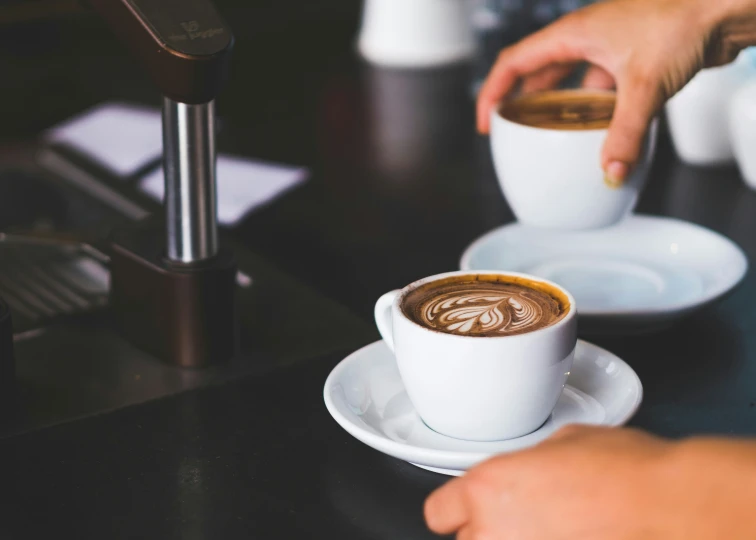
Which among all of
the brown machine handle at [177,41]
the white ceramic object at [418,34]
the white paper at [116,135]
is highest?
the brown machine handle at [177,41]

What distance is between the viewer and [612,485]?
50 cm

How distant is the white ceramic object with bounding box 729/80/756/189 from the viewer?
114 centimetres

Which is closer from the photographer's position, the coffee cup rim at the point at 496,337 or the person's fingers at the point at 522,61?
the coffee cup rim at the point at 496,337

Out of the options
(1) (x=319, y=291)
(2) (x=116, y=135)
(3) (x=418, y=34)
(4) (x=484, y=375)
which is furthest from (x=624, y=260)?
(3) (x=418, y=34)

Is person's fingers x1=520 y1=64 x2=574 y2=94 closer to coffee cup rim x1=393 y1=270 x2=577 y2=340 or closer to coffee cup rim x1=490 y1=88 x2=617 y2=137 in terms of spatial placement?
coffee cup rim x1=490 y1=88 x2=617 y2=137

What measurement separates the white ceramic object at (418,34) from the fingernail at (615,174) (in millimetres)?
956

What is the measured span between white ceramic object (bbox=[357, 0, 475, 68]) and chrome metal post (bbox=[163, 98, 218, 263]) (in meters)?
1.03

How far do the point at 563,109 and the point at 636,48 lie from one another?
0.08 metres

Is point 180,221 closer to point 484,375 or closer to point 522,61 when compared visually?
point 484,375

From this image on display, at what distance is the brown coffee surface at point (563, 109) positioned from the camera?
35.5 inches

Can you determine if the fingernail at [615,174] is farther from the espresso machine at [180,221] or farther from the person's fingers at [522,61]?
the espresso machine at [180,221]

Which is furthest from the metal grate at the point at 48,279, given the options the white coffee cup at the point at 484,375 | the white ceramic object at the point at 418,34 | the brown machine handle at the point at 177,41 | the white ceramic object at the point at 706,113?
the white ceramic object at the point at 418,34

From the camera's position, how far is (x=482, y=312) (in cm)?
67

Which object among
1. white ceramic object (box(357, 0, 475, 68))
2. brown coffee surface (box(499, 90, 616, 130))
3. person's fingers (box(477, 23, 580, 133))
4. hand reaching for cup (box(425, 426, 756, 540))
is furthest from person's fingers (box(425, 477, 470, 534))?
white ceramic object (box(357, 0, 475, 68))
